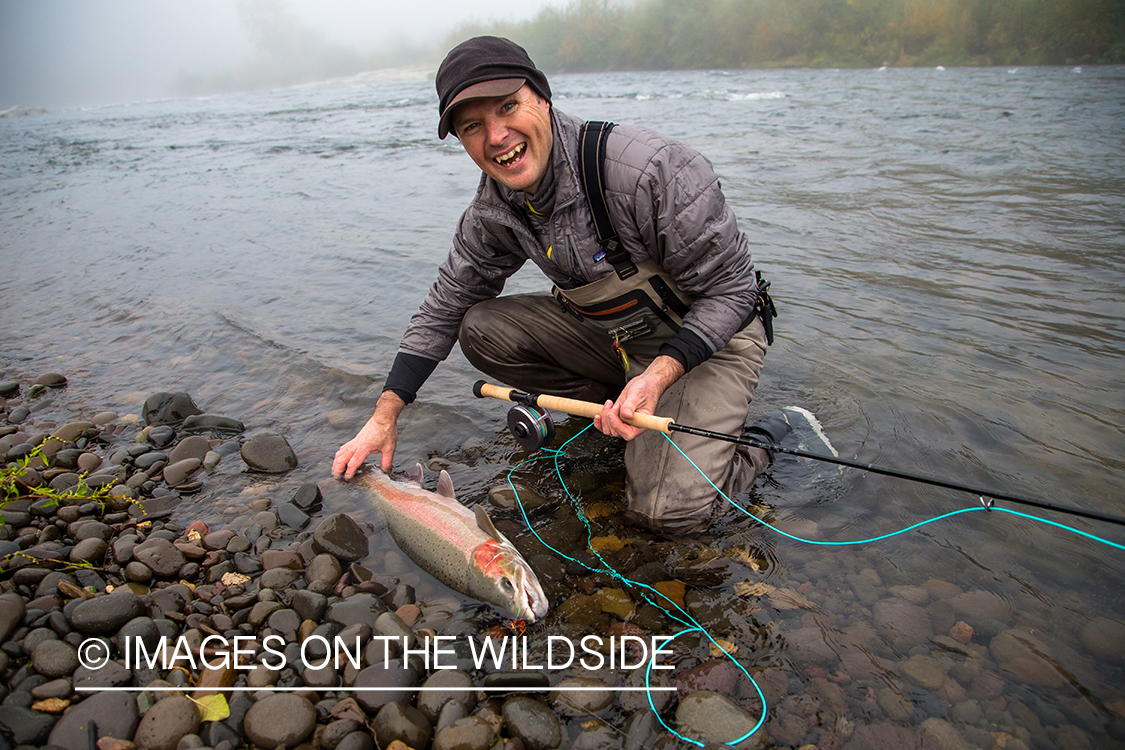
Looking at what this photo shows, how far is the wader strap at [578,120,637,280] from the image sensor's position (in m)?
3.19

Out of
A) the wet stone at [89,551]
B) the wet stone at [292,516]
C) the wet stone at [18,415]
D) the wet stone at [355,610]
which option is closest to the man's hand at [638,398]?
Answer: the wet stone at [355,610]

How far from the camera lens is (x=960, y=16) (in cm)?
5178

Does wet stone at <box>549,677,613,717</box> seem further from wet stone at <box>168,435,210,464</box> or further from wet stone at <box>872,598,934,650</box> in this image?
wet stone at <box>168,435,210,464</box>

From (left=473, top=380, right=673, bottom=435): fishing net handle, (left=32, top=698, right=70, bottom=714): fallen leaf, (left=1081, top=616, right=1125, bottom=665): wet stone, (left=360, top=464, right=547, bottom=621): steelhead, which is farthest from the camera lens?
(left=473, top=380, right=673, bottom=435): fishing net handle

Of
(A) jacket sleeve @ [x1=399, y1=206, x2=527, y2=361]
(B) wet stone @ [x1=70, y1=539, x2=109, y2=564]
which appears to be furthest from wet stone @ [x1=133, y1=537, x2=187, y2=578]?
(A) jacket sleeve @ [x1=399, y1=206, x2=527, y2=361]

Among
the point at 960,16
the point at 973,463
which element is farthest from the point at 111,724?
the point at 960,16

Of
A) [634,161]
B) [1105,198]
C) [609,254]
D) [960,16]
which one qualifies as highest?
[960,16]

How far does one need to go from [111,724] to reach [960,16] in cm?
6666

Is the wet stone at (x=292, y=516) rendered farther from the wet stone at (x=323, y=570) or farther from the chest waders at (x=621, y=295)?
the chest waders at (x=621, y=295)

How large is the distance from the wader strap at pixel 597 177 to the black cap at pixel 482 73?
37 cm

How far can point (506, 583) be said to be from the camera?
2.86 metres

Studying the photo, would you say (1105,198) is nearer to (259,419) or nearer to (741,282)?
(741,282)

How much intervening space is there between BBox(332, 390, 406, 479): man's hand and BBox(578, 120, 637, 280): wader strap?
4.91 feet

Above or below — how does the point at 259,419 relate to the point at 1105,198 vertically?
below
